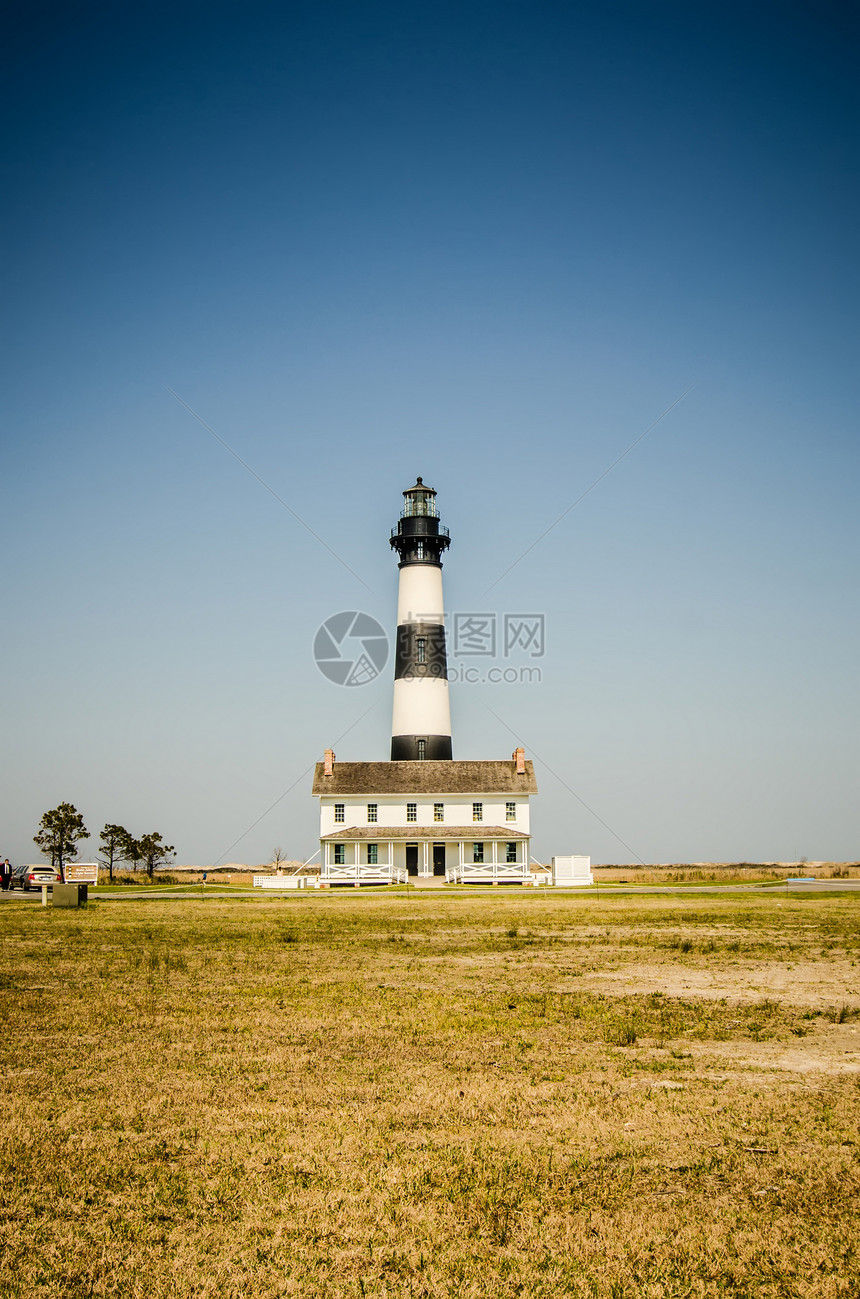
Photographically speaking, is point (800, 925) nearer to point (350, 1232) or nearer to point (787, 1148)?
point (787, 1148)

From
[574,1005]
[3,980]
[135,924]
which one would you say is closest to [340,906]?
[135,924]

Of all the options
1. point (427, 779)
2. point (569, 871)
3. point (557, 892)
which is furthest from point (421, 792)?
point (557, 892)

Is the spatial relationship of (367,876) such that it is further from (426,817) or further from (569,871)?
(569,871)

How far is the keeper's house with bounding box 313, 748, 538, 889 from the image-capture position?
59.7 m

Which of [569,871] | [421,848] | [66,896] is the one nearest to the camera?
[66,896]

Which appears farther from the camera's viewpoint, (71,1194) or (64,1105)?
(64,1105)

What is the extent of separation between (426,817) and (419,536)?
57.0 ft

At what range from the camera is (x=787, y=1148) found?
6777mm

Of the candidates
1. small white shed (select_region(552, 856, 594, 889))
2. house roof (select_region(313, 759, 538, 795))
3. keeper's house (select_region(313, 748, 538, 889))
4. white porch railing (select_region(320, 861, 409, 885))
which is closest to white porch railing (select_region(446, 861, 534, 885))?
keeper's house (select_region(313, 748, 538, 889))

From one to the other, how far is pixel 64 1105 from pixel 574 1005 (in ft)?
21.1

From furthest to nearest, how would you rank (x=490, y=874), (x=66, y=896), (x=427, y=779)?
(x=427, y=779) → (x=490, y=874) → (x=66, y=896)

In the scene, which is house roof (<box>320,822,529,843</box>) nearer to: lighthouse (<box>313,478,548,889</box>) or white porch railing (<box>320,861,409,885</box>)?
lighthouse (<box>313,478,548,889</box>)

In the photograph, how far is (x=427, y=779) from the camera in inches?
2409

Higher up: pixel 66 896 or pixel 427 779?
pixel 427 779
